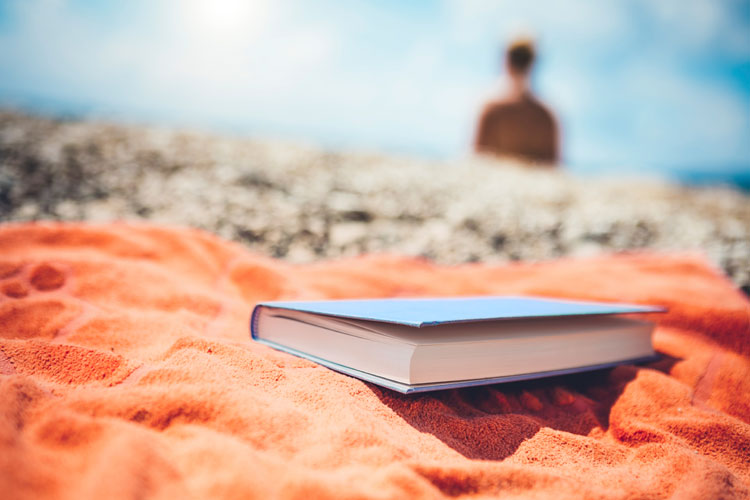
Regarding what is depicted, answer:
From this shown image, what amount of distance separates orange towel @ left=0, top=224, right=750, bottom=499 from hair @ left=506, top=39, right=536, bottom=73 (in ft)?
22.7

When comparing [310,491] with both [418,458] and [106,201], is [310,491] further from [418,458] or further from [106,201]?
[106,201]

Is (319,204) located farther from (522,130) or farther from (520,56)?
(520,56)

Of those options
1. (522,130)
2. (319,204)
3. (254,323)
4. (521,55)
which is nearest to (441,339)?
(254,323)

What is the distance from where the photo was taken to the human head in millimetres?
7895

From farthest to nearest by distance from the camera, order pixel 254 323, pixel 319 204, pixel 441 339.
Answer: pixel 319 204, pixel 254 323, pixel 441 339

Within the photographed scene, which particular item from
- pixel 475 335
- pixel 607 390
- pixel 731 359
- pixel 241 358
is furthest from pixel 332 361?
pixel 731 359

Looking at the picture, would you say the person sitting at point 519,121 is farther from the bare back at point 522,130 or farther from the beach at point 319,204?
the beach at point 319,204

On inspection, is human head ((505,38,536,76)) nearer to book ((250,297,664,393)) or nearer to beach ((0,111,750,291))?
beach ((0,111,750,291))

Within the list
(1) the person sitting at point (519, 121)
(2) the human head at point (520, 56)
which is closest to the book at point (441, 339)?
(1) the person sitting at point (519, 121)

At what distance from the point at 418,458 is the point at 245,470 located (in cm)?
33

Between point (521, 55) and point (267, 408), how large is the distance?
830 cm

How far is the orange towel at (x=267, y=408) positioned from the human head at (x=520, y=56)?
22.7 feet

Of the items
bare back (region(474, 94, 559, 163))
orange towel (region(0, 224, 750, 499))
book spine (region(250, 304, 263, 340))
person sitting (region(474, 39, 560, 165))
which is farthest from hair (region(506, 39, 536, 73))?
book spine (region(250, 304, 263, 340))

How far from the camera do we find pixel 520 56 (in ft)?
26.6
